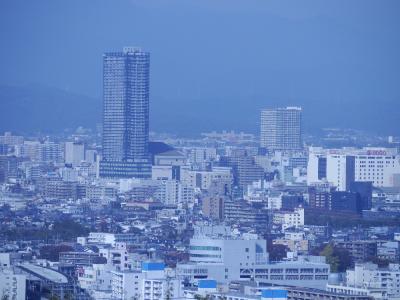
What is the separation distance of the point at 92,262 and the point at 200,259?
237 centimetres

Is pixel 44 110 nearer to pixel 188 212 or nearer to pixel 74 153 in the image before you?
pixel 74 153

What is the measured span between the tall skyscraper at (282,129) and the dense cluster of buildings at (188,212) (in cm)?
4

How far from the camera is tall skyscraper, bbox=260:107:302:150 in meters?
58.4

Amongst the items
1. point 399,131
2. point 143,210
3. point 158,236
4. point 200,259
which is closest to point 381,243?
point 158,236

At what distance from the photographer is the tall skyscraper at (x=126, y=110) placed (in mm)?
53938

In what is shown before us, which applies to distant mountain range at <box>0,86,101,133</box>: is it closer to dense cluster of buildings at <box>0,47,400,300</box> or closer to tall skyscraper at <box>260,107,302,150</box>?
dense cluster of buildings at <box>0,47,400,300</box>

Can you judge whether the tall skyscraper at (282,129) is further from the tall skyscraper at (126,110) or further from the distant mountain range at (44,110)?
the distant mountain range at (44,110)

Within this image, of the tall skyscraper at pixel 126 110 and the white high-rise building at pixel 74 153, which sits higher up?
the tall skyscraper at pixel 126 110

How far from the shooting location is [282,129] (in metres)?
59.1

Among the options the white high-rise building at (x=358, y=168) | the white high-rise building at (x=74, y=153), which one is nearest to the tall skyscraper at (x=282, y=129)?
the white high-rise building at (x=74, y=153)

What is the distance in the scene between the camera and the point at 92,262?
2831 cm

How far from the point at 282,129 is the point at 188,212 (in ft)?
59.2

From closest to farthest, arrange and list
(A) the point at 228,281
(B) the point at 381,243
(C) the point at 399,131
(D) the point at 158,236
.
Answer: (A) the point at 228,281, (B) the point at 381,243, (D) the point at 158,236, (C) the point at 399,131

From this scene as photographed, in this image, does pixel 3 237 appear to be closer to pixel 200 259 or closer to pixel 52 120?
pixel 200 259
